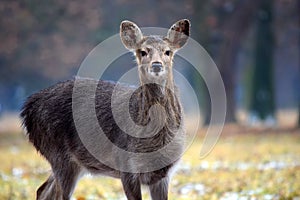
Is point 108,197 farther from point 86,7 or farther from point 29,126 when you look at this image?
point 86,7

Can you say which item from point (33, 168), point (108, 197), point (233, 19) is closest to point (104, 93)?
point (108, 197)

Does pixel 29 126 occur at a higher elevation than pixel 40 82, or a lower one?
lower

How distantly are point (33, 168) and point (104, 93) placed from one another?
732 cm

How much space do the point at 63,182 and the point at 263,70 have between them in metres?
23.2

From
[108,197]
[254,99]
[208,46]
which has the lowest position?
[108,197]

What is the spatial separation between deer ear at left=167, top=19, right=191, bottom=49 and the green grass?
2.92 m

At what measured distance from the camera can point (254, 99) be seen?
30.0 metres

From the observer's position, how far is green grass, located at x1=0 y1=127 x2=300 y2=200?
10023mm

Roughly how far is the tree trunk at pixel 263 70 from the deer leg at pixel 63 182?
72.9ft

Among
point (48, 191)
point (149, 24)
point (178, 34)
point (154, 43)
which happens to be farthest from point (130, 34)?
point (149, 24)

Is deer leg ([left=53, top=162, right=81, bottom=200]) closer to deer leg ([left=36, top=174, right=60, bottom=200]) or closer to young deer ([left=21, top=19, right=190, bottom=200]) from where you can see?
young deer ([left=21, top=19, right=190, bottom=200])

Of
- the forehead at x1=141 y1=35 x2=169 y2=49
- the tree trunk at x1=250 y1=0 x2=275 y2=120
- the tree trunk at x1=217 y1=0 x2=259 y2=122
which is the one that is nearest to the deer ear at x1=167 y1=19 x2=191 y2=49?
the forehead at x1=141 y1=35 x2=169 y2=49

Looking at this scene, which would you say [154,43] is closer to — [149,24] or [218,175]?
[218,175]

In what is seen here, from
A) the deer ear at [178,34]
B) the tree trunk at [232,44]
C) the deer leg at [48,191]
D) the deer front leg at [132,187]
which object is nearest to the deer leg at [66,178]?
the deer leg at [48,191]
